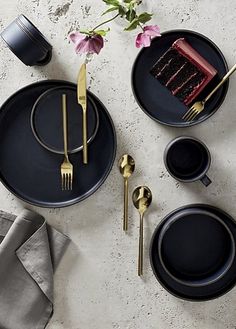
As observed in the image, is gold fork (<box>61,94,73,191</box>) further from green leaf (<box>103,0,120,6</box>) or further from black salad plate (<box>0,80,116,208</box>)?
green leaf (<box>103,0,120,6</box>)

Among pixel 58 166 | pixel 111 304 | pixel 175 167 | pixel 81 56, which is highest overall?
pixel 81 56

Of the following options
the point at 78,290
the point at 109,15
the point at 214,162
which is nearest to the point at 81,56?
the point at 109,15

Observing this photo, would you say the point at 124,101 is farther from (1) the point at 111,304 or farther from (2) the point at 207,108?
(1) the point at 111,304

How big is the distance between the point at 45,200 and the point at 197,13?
1.53 feet

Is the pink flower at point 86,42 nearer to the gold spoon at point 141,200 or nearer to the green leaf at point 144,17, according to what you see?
the green leaf at point 144,17

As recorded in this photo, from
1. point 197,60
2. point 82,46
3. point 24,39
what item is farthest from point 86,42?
point 197,60

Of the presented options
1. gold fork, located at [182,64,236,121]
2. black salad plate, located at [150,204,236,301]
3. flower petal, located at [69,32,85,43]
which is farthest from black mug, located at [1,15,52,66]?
black salad plate, located at [150,204,236,301]

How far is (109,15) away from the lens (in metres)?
1.16

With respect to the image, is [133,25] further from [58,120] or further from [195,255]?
[195,255]

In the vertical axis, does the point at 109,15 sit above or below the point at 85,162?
above

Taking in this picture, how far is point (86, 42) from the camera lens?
1067mm

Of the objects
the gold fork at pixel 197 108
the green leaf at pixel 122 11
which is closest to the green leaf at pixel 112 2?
the green leaf at pixel 122 11

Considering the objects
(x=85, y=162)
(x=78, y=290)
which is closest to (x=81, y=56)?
(x=85, y=162)

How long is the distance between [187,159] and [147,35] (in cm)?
25
